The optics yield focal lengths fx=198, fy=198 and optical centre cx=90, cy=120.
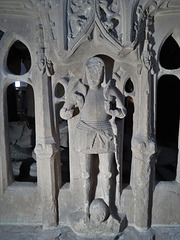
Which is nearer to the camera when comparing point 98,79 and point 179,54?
point 98,79

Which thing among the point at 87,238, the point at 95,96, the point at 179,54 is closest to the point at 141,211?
the point at 87,238

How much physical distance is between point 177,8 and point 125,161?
11.8ft

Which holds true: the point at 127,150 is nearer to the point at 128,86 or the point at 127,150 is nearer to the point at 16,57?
the point at 128,86

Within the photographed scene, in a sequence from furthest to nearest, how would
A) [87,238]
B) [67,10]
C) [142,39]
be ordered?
[87,238] < [142,39] < [67,10]

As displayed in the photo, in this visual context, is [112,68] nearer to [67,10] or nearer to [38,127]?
[67,10]

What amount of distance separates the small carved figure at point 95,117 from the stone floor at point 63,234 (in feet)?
2.75

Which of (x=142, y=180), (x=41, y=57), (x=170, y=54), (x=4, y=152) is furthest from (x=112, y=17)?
(x=170, y=54)

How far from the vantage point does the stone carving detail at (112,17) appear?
2.49m

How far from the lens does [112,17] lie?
8.31 ft

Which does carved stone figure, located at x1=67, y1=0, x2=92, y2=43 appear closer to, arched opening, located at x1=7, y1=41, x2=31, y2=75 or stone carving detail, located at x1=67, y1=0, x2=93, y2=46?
stone carving detail, located at x1=67, y1=0, x2=93, y2=46

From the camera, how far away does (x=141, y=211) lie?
3018 millimetres

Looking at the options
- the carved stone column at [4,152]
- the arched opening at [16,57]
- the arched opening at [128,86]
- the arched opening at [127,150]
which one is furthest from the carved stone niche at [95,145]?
the arched opening at [128,86]

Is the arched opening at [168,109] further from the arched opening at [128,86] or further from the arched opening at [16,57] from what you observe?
Result: the arched opening at [16,57]

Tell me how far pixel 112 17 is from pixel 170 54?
5.03 metres
